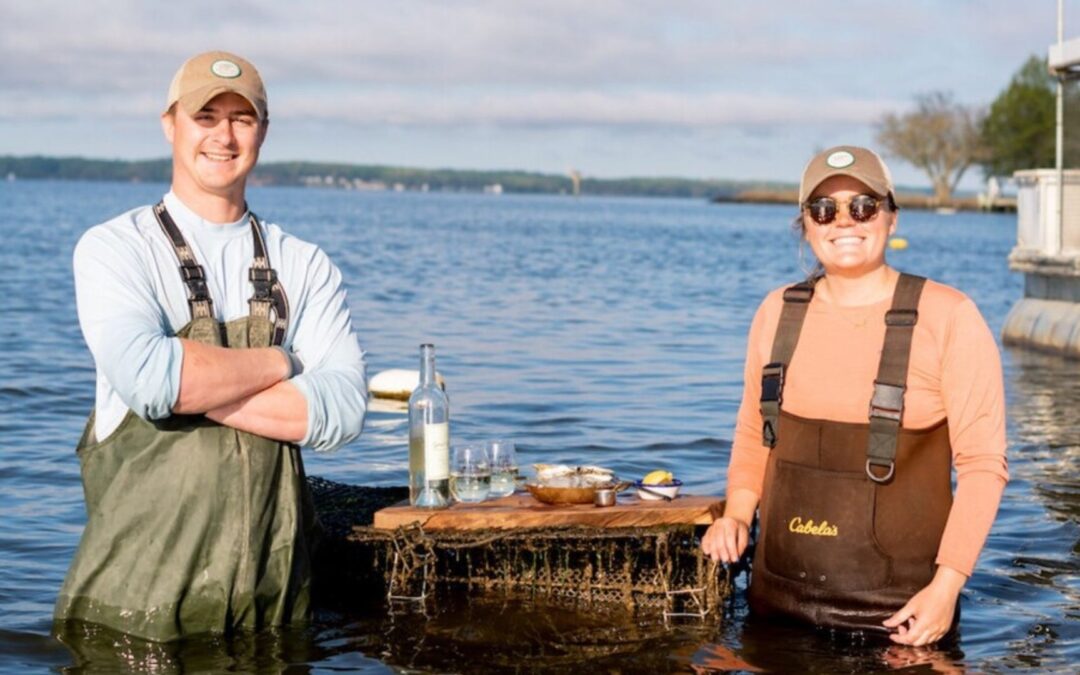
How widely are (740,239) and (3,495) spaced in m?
74.0

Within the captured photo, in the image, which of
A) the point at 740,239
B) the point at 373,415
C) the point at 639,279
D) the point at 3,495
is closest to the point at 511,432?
the point at 373,415

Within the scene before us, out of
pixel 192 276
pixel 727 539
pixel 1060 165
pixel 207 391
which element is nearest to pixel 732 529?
pixel 727 539

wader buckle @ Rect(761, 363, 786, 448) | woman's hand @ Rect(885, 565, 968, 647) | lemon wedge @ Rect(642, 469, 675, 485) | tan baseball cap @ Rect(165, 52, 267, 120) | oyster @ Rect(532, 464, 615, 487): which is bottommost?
woman's hand @ Rect(885, 565, 968, 647)

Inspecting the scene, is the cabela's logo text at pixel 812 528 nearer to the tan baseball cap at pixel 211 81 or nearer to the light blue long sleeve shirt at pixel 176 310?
the light blue long sleeve shirt at pixel 176 310

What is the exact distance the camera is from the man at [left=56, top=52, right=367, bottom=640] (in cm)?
530

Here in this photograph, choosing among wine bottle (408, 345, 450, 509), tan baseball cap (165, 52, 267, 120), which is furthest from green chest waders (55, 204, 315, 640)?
wine bottle (408, 345, 450, 509)

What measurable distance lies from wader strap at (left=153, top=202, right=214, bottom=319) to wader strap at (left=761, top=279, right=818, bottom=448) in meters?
2.06

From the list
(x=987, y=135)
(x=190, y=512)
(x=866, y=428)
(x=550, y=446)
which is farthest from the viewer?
(x=987, y=135)

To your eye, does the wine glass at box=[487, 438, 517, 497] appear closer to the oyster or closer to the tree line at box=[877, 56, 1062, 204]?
the oyster

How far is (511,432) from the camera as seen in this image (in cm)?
1385

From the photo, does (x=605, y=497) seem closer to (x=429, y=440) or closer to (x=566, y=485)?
(x=566, y=485)

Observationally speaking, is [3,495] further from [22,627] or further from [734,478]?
[734,478]

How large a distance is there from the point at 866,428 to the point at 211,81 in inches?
102

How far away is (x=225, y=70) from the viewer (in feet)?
17.5
